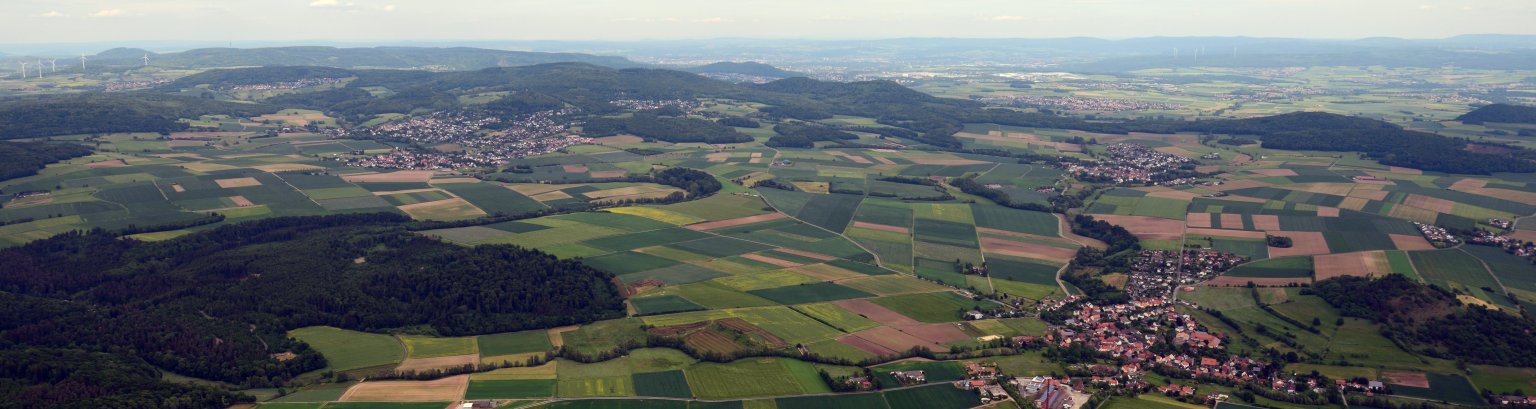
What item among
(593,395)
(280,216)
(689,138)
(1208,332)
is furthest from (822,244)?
(689,138)

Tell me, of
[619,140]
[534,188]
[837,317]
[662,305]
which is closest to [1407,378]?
[837,317]

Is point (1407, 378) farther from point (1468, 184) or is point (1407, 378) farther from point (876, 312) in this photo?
point (1468, 184)

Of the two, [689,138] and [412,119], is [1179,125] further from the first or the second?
[412,119]

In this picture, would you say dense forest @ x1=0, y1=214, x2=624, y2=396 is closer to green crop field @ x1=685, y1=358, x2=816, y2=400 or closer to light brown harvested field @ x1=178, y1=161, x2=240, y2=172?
green crop field @ x1=685, y1=358, x2=816, y2=400

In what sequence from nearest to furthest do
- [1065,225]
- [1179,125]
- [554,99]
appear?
1. [1065,225]
2. [1179,125]
3. [554,99]

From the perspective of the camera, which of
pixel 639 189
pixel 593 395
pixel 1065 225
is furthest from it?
pixel 639 189

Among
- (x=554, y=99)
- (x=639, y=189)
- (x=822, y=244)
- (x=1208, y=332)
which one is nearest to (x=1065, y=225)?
(x=822, y=244)

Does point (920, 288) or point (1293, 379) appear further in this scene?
point (920, 288)
